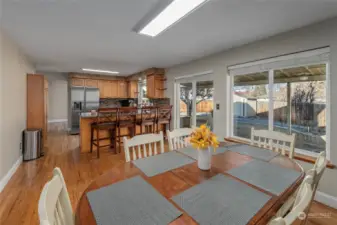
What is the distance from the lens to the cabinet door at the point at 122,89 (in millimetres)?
6719

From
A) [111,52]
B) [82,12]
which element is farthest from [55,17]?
[111,52]

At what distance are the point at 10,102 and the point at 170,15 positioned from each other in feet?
9.07

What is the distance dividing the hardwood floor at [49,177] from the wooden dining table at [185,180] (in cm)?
109

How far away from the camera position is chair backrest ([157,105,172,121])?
13.8 ft

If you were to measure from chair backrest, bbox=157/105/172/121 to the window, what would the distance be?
172 cm

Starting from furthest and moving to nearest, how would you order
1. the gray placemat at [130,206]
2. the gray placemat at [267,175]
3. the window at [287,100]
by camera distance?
1. the window at [287,100]
2. the gray placemat at [267,175]
3. the gray placemat at [130,206]

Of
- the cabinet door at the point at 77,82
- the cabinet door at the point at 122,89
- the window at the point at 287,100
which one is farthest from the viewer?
the cabinet door at the point at 122,89

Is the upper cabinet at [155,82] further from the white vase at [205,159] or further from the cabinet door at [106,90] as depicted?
the white vase at [205,159]

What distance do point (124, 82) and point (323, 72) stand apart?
6.14 m

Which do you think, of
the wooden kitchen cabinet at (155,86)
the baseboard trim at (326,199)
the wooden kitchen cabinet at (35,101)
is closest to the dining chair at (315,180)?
the baseboard trim at (326,199)

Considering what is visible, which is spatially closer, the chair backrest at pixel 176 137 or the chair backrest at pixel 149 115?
the chair backrest at pixel 176 137

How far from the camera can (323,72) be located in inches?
83.8

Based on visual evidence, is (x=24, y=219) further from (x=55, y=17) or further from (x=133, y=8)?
(x=133, y=8)

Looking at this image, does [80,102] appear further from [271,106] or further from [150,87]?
[271,106]
